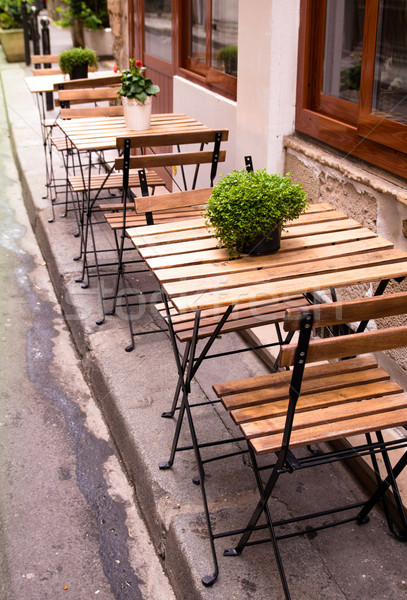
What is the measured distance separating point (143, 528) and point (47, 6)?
2520 centimetres

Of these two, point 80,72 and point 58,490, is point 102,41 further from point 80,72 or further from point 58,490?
point 58,490

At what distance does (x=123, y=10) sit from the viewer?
27.8 ft

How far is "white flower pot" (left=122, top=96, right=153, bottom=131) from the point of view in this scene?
16.0ft

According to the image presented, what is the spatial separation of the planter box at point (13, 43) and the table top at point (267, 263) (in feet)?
49.6

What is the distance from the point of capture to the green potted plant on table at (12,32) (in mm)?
16703

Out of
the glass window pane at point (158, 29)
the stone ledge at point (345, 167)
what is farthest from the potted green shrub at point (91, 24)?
the stone ledge at point (345, 167)

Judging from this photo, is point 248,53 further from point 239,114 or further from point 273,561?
point 273,561

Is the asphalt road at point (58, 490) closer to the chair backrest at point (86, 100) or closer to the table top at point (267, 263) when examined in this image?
the table top at point (267, 263)

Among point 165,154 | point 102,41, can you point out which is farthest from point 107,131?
point 102,41

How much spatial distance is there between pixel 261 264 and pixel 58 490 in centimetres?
143

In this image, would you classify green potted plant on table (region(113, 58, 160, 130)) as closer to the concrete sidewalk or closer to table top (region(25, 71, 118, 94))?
the concrete sidewalk

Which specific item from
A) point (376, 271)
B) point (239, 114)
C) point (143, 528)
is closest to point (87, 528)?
point (143, 528)

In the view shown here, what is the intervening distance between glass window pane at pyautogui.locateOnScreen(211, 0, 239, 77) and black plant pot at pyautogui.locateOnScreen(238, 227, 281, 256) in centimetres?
294

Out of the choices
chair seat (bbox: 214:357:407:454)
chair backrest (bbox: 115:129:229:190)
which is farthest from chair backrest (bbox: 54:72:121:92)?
chair seat (bbox: 214:357:407:454)
